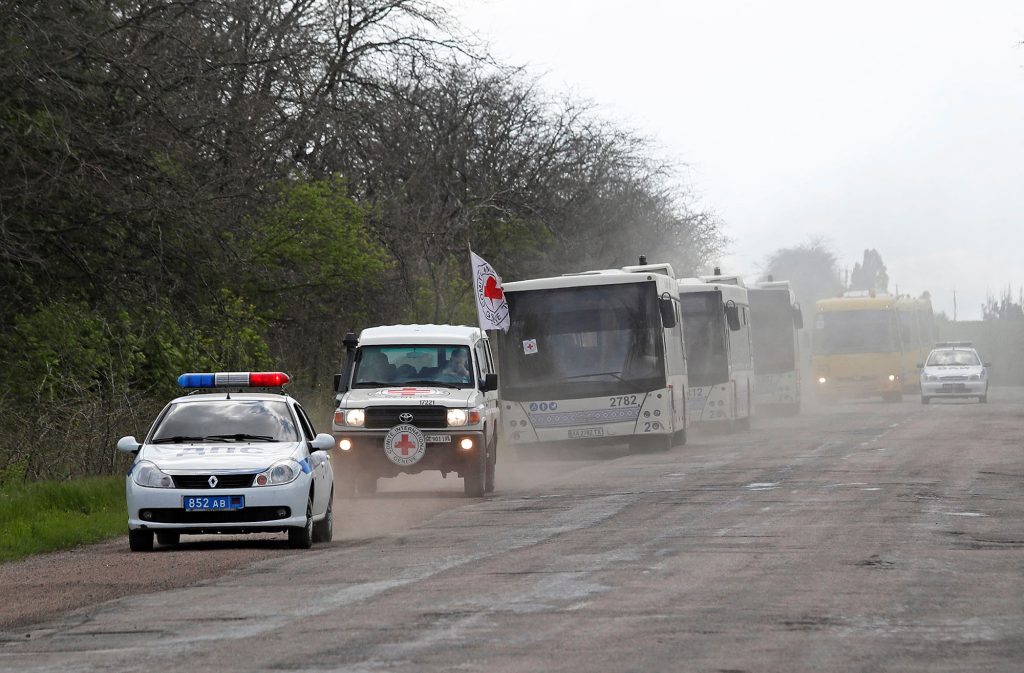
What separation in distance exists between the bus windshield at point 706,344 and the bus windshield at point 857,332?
66.3 feet

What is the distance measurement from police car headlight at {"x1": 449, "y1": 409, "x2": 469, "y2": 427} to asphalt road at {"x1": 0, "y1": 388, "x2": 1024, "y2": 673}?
98cm

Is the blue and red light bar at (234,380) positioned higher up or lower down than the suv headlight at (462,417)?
higher up

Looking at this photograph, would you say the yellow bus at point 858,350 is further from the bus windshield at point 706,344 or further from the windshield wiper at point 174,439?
the windshield wiper at point 174,439

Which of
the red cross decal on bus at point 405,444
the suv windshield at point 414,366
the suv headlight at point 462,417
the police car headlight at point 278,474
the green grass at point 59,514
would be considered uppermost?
the suv windshield at point 414,366

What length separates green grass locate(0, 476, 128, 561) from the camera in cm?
1702

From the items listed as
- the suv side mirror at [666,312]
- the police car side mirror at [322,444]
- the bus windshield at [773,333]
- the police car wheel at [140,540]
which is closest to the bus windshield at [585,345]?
the suv side mirror at [666,312]

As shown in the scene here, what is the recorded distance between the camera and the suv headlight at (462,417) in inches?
862

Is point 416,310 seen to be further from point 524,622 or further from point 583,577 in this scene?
point 524,622

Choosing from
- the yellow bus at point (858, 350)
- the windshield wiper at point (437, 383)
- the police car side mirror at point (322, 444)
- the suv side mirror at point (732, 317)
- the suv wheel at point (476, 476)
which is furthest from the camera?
the yellow bus at point (858, 350)

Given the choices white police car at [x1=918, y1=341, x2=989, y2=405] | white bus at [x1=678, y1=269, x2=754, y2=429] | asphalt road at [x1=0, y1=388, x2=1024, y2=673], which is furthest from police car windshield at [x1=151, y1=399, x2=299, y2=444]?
white police car at [x1=918, y1=341, x2=989, y2=405]

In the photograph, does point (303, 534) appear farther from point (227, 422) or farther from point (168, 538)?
point (227, 422)

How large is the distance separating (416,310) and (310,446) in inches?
797

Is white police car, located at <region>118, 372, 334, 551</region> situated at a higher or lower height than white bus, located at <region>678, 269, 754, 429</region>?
lower

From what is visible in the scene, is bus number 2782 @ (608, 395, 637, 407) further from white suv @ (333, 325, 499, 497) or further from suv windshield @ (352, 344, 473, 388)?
suv windshield @ (352, 344, 473, 388)
